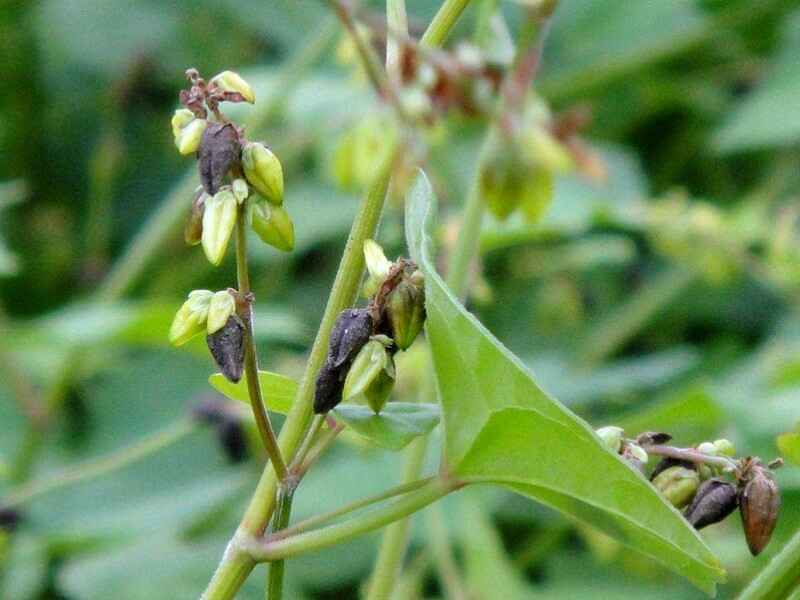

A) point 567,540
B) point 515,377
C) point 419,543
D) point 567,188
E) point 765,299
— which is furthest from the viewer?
point 765,299

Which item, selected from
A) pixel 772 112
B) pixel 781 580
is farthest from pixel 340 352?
pixel 772 112

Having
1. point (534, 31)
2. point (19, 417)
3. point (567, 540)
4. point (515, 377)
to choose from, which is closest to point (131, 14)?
point (19, 417)

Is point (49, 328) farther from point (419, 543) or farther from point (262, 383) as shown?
point (262, 383)

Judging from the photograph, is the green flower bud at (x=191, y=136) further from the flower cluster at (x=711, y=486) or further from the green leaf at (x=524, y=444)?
the flower cluster at (x=711, y=486)

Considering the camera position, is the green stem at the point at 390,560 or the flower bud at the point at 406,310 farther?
the green stem at the point at 390,560

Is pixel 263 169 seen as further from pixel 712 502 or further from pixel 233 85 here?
pixel 712 502

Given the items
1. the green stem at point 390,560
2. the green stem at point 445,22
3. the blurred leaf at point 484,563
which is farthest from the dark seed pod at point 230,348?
the blurred leaf at point 484,563

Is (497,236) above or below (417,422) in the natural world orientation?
above
